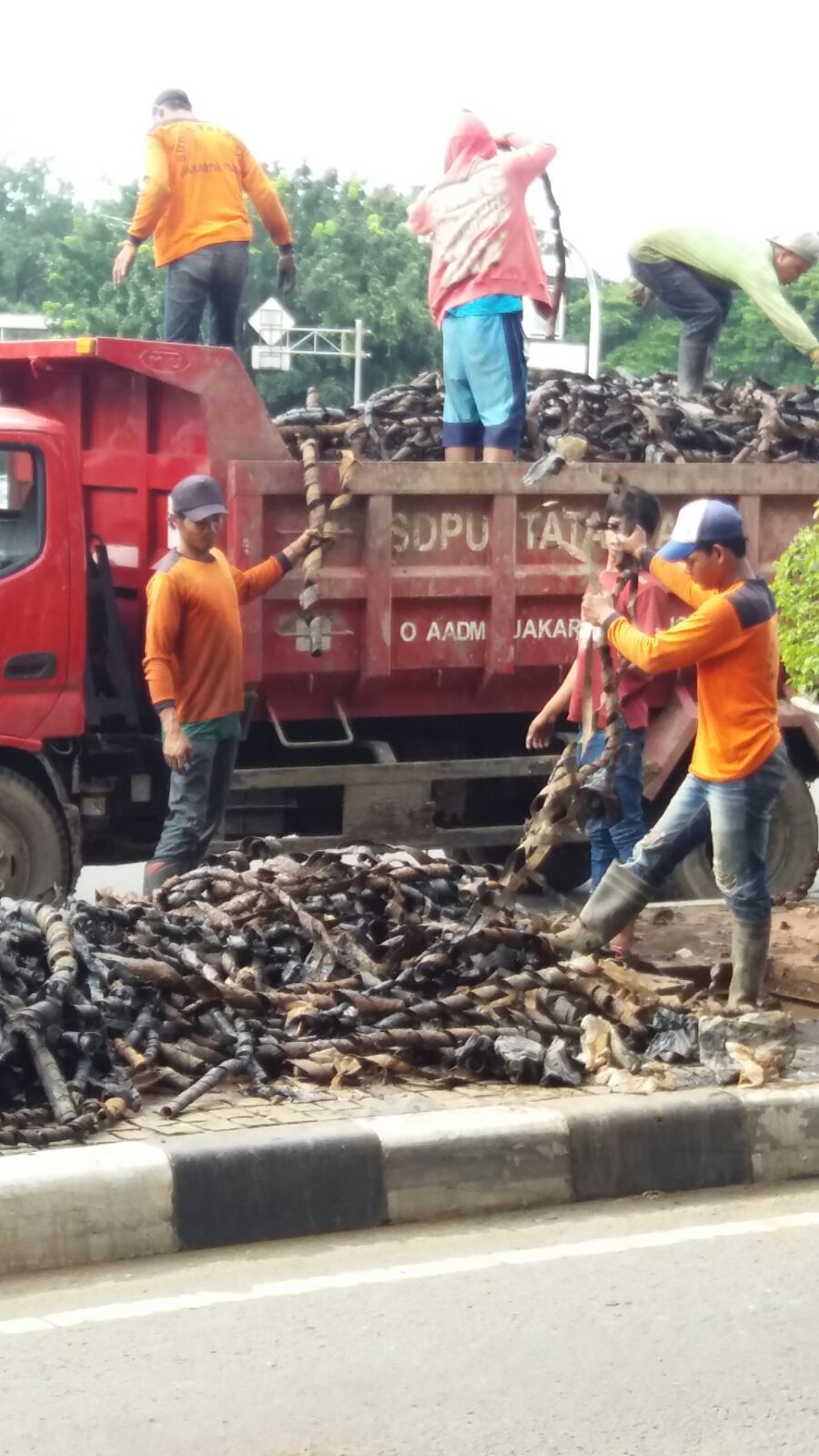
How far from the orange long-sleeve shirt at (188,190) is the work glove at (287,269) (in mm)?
573

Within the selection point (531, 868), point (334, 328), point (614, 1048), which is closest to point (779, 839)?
point (531, 868)

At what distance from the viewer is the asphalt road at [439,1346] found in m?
3.92

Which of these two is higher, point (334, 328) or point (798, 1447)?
point (334, 328)

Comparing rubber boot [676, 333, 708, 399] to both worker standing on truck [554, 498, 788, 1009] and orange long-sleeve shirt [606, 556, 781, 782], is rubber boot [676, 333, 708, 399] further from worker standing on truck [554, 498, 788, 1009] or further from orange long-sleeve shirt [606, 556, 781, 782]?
orange long-sleeve shirt [606, 556, 781, 782]

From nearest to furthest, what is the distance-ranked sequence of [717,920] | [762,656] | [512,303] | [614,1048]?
1. [614,1048]
2. [762,656]
3. [717,920]
4. [512,303]

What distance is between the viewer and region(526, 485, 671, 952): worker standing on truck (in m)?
7.82

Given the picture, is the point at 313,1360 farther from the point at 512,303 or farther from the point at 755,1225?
the point at 512,303

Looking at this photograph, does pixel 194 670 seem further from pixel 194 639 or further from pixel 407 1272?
pixel 407 1272

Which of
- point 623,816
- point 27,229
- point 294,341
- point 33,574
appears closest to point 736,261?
point 623,816

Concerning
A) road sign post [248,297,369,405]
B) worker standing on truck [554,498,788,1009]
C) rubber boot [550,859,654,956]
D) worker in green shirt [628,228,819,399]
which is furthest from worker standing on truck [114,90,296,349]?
road sign post [248,297,369,405]

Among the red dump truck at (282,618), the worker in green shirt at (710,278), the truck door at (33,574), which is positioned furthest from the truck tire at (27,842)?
the worker in green shirt at (710,278)

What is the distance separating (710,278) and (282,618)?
3.64 metres

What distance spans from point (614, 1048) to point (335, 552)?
11.1ft

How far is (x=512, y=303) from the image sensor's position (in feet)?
31.1
